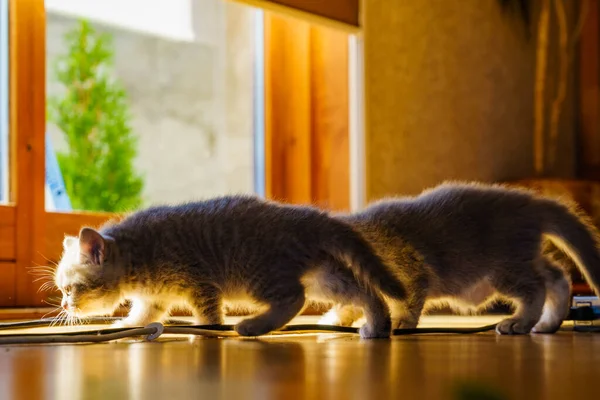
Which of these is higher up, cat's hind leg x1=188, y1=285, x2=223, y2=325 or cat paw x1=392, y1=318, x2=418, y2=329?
cat's hind leg x1=188, y1=285, x2=223, y2=325

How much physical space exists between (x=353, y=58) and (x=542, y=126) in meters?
1.01

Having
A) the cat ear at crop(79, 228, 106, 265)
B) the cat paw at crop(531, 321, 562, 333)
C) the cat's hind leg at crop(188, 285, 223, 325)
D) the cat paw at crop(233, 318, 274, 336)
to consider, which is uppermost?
the cat ear at crop(79, 228, 106, 265)

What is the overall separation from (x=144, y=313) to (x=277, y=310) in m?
0.43

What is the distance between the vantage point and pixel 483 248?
2164mm

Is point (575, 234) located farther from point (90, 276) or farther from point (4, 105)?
point (4, 105)

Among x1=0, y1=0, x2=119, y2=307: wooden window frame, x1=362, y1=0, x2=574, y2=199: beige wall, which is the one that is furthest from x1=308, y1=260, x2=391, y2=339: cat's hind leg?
x1=362, y1=0, x2=574, y2=199: beige wall

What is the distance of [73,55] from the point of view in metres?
3.70

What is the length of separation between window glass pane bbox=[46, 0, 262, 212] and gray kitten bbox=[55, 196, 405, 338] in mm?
1453

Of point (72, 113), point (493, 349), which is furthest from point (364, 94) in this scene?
point (493, 349)

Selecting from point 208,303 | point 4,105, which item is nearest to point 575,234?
point 208,303

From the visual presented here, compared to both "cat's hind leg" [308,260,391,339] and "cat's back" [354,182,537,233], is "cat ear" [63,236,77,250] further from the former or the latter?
"cat's back" [354,182,537,233]

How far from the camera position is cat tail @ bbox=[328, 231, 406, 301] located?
72.1 inches

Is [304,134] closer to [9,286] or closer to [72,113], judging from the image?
[72,113]

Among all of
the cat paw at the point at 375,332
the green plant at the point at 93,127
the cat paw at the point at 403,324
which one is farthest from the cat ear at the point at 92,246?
the green plant at the point at 93,127
